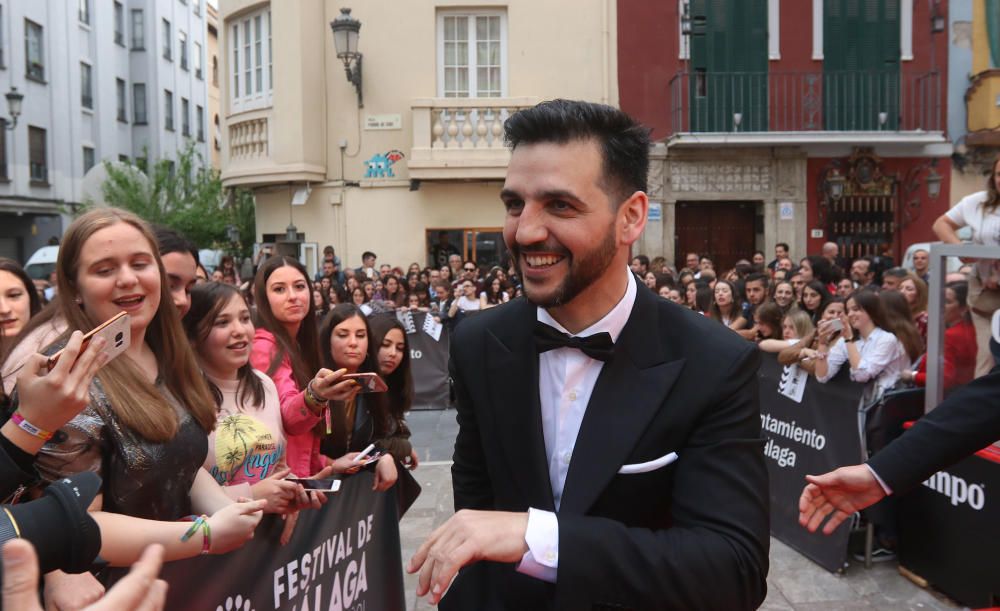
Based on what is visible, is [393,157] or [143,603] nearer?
[143,603]

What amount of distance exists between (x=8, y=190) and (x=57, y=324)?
3119 cm

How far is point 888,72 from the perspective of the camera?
17.6 m

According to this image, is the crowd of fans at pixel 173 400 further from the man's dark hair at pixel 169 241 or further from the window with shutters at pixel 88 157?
the window with shutters at pixel 88 157

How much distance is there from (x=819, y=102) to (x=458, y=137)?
24.9 feet

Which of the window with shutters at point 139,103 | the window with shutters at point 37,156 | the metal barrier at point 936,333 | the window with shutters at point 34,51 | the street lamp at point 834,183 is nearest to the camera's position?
the metal barrier at point 936,333

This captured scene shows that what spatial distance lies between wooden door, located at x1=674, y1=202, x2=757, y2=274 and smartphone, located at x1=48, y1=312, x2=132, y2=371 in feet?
54.1

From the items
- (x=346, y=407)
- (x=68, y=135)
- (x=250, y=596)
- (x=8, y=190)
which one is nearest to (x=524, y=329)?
(x=250, y=596)

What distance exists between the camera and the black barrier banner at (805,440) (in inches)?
227

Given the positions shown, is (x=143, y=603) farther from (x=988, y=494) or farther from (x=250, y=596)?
(x=988, y=494)

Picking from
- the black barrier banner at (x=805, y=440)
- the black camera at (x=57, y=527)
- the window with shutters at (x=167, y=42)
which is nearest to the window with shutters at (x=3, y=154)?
the window with shutters at (x=167, y=42)

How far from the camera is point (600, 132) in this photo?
196 cm

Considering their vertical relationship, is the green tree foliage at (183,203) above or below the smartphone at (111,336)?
above

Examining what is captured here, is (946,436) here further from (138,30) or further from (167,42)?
(167,42)

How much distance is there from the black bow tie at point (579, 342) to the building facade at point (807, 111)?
15747mm
